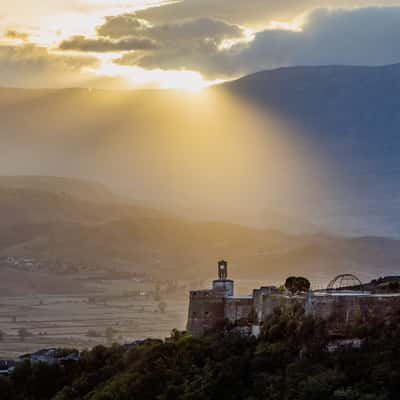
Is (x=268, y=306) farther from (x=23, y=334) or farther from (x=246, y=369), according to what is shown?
(x=23, y=334)

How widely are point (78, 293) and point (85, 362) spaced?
12381 cm

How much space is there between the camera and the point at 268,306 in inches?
1860

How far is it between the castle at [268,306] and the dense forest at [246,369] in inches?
14.4

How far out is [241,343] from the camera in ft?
150

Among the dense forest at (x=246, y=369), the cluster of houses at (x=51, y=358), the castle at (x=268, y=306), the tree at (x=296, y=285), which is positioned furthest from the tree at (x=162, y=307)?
the tree at (x=296, y=285)

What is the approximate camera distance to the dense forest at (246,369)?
39.7 m

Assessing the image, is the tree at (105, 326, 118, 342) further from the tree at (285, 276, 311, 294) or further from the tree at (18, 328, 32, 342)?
the tree at (285, 276, 311, 294)

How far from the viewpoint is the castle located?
4256 centimetres

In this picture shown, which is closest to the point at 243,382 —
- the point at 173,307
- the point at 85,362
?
the point at 85,362

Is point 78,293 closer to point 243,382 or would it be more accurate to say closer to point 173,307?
point 173,307

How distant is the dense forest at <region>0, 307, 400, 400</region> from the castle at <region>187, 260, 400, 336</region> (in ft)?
1.20

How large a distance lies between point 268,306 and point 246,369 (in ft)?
12.7

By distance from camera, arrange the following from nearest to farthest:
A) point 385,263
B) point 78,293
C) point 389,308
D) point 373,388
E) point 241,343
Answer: point 373,388 < point 389,308 < point 241,343 < point 78,293 < point 385,263

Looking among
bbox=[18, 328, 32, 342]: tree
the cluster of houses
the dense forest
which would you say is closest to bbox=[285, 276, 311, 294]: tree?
the dense forest
